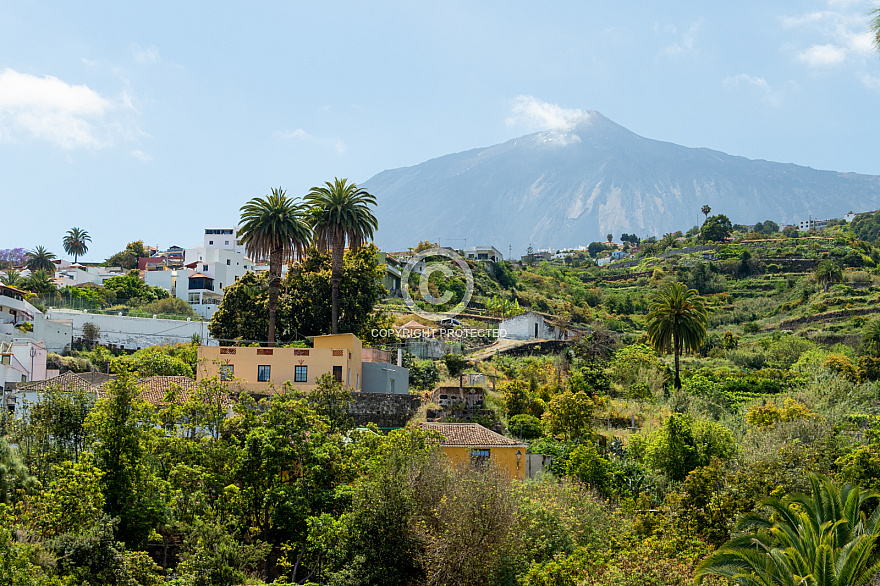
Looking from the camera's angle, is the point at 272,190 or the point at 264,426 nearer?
the point at 264,426

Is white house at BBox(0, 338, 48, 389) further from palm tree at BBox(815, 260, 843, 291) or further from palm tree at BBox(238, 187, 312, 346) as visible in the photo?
palm tree at BBox(815, 260, 843, 291)

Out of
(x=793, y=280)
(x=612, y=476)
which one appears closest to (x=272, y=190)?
(x=612, y=476)

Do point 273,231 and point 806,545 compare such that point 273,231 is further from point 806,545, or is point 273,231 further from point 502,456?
point 806,545

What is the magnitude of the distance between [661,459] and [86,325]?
160 ft

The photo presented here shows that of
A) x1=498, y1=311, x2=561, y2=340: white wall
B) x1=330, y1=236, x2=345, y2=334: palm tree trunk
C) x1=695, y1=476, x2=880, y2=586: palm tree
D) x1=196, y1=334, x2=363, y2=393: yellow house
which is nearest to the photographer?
x1=695, y1=476, x2=880, y2=586: palm tree

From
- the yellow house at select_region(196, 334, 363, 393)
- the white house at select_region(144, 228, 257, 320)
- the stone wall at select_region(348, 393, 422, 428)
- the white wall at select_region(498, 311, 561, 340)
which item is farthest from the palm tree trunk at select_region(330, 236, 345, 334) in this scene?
the white house at select_region(144, 228, 257, 320)

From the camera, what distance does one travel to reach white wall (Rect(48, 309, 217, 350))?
6794cm

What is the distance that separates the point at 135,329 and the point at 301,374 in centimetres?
2993

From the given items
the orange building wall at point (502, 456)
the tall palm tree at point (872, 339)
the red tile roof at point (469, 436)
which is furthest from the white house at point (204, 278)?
the tall palm tree at point (872, 339)

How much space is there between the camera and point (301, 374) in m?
44.5

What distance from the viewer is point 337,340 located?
47500 mm

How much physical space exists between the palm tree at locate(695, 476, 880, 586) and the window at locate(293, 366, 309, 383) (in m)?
24.3

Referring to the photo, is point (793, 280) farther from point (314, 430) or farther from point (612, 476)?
point (314, 430)

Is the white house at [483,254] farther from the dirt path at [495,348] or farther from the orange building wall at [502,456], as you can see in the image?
the orange building wall at [502,456]
